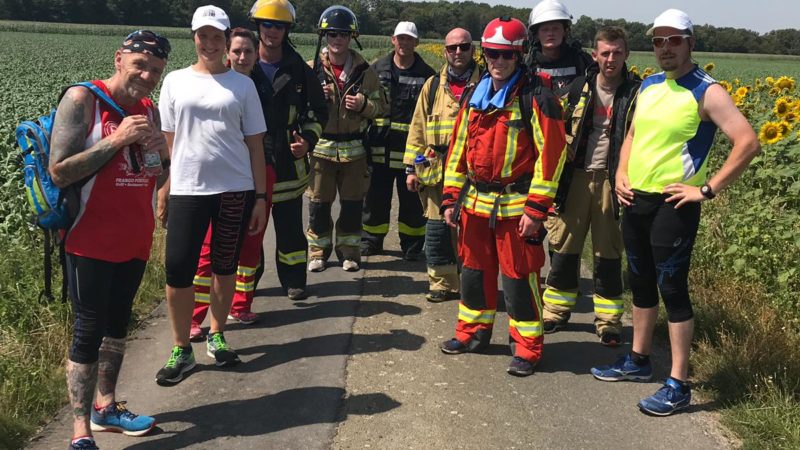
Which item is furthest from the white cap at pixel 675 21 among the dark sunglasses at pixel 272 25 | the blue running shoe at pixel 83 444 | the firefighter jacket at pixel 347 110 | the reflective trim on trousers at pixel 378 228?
the reflective trim on trousers at pixel 378 228

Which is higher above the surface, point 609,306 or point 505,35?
point 505,35

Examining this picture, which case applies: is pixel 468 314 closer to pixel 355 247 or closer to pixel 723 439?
pixel 723 439

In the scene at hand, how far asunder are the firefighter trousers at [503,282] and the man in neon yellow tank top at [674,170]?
2.28 feet

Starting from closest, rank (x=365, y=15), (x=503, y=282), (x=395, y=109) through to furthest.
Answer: (x=503, y=282) → (x=395, y=109) → (x=365, y=15)

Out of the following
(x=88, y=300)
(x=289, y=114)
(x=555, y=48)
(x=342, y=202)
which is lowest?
(x=342, y=202)

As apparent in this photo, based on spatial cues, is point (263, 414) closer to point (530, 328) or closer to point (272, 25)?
point (530, 328)

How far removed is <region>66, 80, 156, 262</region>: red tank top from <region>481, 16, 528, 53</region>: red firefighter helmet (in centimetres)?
218

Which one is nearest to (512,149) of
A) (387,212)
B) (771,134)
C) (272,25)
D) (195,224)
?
(195,224)

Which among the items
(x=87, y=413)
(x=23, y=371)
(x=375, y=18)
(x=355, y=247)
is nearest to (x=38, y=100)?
(x=355, y=247)

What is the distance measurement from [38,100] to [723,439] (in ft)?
44.0

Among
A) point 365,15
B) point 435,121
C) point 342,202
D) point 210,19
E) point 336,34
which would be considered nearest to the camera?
point 210,19

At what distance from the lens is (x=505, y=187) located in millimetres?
5004

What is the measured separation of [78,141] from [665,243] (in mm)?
3233

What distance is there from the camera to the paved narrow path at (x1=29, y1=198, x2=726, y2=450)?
162 inches
